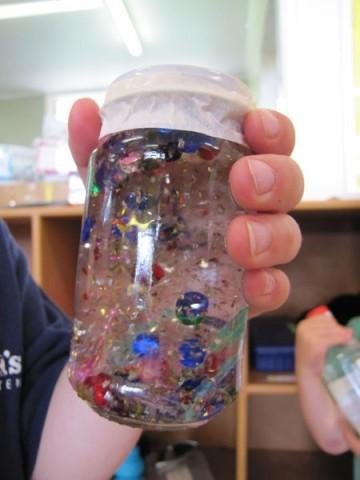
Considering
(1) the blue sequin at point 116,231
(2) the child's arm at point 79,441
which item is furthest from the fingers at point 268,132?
(2) the child's arm at point 79,441

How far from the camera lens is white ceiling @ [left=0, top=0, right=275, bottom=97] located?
191cm

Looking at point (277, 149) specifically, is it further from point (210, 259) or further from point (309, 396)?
point (309, 396)

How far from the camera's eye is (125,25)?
6.70 feet

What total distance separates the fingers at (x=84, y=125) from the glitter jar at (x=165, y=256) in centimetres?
5

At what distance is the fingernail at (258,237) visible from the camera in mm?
258

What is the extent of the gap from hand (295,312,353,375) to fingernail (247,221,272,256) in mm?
519

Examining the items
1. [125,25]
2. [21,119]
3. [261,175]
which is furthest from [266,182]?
[21,119]

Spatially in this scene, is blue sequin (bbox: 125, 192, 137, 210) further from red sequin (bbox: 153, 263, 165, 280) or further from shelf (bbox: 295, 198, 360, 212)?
shelf (bbox: 295, 198, 360, 212)

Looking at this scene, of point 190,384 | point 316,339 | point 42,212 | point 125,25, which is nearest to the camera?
point 190,384

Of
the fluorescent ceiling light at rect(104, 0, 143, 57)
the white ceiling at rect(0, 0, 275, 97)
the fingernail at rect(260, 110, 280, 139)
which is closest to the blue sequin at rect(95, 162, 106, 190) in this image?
the fingernail at rect(260, 110, 280, 139)

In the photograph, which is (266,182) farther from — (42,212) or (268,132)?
(42,212)

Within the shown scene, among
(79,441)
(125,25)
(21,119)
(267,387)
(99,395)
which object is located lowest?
(267,387)

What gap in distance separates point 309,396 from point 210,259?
0.60 m

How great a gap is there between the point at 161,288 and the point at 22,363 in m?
0.35
